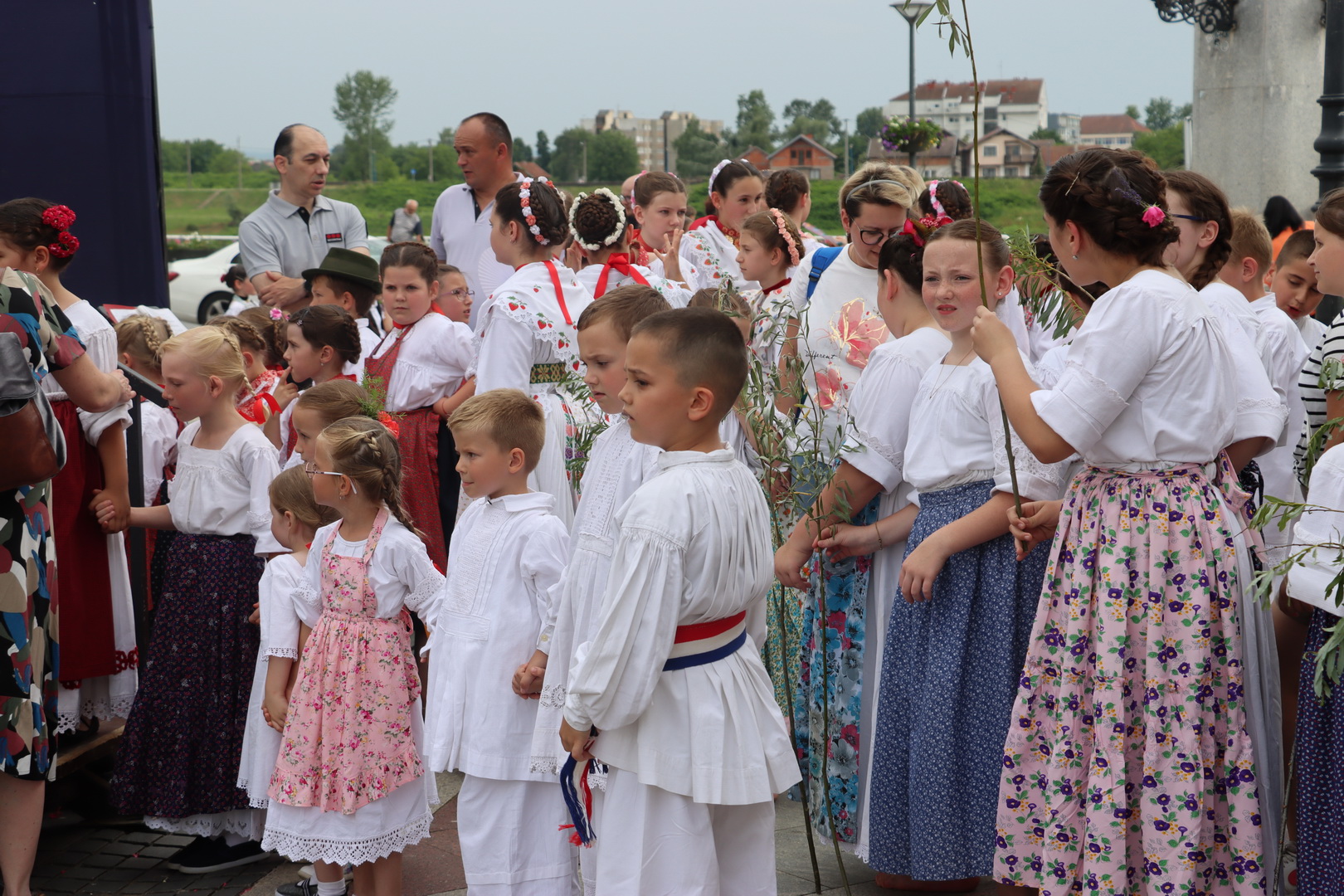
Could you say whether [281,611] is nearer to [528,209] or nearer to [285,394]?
[285,394]

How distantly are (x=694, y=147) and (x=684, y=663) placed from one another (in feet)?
339

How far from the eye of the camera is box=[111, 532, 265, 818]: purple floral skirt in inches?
169

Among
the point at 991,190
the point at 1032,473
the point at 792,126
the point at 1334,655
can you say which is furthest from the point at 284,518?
the point at 792,126

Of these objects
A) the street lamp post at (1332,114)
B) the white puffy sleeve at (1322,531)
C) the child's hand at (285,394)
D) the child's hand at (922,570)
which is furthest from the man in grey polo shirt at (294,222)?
the street lamp post at (1332,114)

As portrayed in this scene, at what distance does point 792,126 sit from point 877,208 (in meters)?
109

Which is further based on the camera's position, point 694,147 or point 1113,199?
point 694,147

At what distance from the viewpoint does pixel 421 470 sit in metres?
5.79

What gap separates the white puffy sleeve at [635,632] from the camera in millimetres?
2445

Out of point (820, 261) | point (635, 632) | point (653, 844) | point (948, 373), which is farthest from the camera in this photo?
point (820, 261)

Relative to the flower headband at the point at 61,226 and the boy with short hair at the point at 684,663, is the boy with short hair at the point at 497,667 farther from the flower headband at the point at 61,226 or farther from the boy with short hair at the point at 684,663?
the flower headband at the point at 61,226

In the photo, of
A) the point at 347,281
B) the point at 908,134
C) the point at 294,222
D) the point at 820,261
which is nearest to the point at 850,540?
the point at 820,261

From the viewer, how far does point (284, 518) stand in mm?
4109

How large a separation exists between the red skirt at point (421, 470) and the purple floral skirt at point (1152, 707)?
139 inches

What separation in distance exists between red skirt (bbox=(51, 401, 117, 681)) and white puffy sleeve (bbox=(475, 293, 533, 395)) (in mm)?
1501
